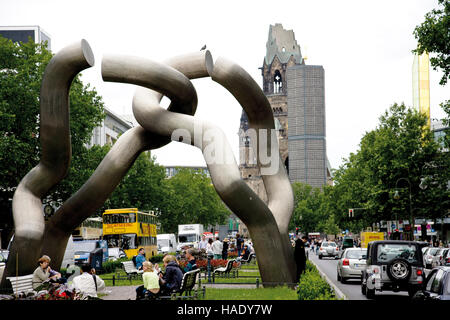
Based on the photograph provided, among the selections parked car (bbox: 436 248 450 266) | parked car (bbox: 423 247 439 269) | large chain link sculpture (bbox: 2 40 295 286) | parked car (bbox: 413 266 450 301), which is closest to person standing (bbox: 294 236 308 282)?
large chain link sculpture (bbox: 2 40 295 286)

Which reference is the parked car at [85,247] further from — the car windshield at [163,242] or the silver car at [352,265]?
the car windshield at [163,242]

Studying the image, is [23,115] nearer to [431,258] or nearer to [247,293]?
[431,258]

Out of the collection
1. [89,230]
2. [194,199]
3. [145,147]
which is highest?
[194,199]

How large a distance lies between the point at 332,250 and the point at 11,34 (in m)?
43.2

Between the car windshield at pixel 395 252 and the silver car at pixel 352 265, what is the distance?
6.01 meters

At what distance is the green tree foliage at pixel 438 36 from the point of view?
29.1 m

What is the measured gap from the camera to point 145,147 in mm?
21438

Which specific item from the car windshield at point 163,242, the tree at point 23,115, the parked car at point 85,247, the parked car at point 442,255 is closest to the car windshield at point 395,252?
the parked car at point 442,255

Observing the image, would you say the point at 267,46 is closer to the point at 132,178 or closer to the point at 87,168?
the point at 132,178

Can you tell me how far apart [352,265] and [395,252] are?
627 centimetres

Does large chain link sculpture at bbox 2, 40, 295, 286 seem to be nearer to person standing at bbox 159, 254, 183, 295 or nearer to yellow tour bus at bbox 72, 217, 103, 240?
person standing at bbox 159, 254, 183, 295

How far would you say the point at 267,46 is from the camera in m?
159

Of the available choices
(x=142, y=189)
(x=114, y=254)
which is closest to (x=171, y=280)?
(x=114, y=254)
